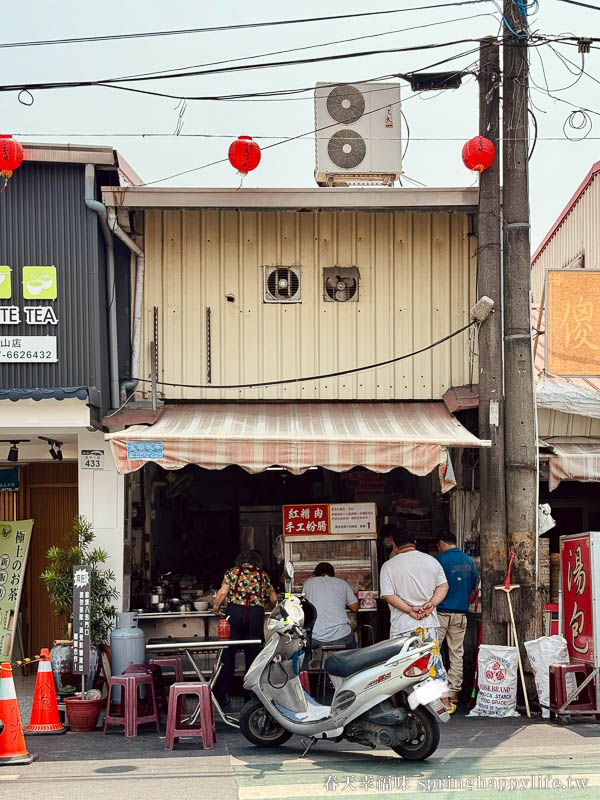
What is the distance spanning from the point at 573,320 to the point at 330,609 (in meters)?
4.49

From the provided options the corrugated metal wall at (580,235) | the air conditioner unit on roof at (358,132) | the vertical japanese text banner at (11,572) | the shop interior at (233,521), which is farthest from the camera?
the corrugated metal wall at (580,235)

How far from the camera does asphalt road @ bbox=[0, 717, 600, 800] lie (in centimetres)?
750

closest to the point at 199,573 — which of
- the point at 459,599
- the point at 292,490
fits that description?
the point at 292,490

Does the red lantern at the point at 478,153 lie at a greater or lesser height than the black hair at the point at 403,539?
greater

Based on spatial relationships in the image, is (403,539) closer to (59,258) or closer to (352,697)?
(352,697)

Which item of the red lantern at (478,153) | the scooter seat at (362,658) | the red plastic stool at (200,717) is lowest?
the red plastic stool at (200,717)

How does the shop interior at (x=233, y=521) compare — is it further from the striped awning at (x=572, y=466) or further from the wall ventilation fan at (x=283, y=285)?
the wall ventilation fan at (x=283, y=285)

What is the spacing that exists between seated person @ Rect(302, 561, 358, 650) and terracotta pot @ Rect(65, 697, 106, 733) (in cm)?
273

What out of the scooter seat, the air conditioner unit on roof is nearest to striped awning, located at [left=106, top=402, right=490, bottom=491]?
the scooter seat

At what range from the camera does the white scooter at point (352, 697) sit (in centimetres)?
835

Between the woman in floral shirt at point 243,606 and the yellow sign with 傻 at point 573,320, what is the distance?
4.33 metres

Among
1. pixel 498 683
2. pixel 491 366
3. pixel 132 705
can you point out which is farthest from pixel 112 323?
pixel 498 683

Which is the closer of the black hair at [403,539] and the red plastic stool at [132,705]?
the red plastic stool at [132,705]

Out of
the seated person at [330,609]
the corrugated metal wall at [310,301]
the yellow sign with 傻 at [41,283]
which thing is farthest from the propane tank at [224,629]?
the yellow sign with 傻 at [41,283]
